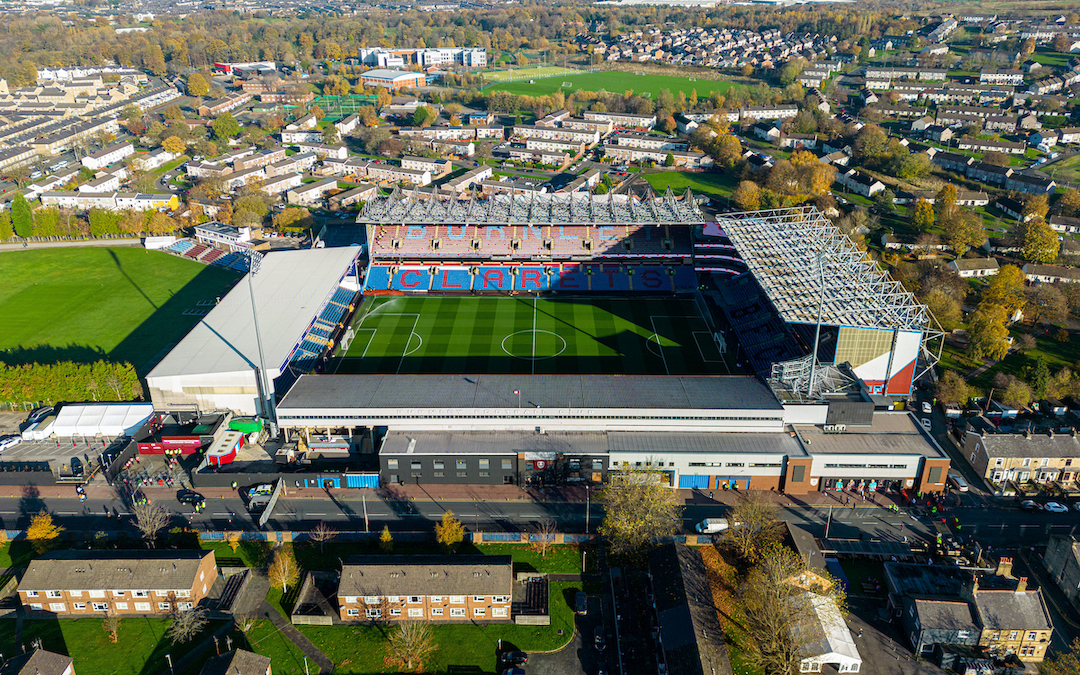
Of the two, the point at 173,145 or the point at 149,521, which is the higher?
the point at 173,145

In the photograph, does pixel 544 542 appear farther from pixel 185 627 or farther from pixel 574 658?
pixel 185 627

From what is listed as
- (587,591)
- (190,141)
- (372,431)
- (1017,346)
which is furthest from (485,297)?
(190,141)

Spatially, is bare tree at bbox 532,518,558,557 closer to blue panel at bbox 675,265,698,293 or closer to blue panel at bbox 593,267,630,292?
blue panel at bbox 593,267,630,292

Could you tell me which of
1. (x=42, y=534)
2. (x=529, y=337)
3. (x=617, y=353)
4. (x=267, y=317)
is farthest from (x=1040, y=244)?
(x=42, y=534)

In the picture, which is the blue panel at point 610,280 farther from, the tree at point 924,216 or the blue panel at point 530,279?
the tree at point 924,216

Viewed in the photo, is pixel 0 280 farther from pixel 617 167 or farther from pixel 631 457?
pixel 617 167

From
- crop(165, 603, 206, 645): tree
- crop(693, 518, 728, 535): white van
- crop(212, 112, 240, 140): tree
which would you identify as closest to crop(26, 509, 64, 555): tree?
crop(165, 603, 206, 645): tree
